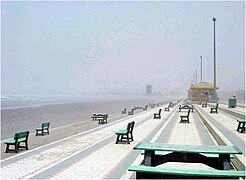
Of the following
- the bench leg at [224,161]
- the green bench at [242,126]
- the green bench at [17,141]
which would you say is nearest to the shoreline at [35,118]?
the green bench at [17,141]

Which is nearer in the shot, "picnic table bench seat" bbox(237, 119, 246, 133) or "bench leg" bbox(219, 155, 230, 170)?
"bench leg" bbox(219, 155, 230, 170)

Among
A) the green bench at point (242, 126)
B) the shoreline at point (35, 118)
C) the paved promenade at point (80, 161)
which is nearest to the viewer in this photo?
the paved promenade at point (80, 161)

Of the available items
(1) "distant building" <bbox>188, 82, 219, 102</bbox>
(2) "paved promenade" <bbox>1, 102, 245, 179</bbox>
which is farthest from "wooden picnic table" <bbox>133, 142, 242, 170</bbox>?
(1) "distant building" <bbox>188, 82, 219, 102</bbox>

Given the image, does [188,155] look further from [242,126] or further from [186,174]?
[242,126]

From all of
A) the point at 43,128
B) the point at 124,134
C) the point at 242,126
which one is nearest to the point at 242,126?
the point at 242,126

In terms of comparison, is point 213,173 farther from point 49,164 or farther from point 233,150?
point 49,164

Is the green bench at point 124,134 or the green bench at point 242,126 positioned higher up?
the green bench at point 242,126

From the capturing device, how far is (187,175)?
166 inches

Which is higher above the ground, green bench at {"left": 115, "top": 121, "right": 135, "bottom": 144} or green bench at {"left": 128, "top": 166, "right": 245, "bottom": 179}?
green bench at {"left": 128, "top": 166, "right": 245, "bottom": 179}

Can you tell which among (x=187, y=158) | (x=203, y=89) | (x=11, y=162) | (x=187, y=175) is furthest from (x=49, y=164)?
(x=203, y=89)

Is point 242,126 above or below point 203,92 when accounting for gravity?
below

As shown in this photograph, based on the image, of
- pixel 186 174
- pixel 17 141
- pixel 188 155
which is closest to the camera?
pixel 186 174

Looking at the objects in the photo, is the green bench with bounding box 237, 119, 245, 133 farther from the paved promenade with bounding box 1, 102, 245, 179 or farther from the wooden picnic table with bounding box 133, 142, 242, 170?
the wooden picnic table with bounding box 133, 142, 242, 170

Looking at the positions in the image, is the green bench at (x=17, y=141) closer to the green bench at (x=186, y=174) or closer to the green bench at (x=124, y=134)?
the green bench at (x=124, y=134)
